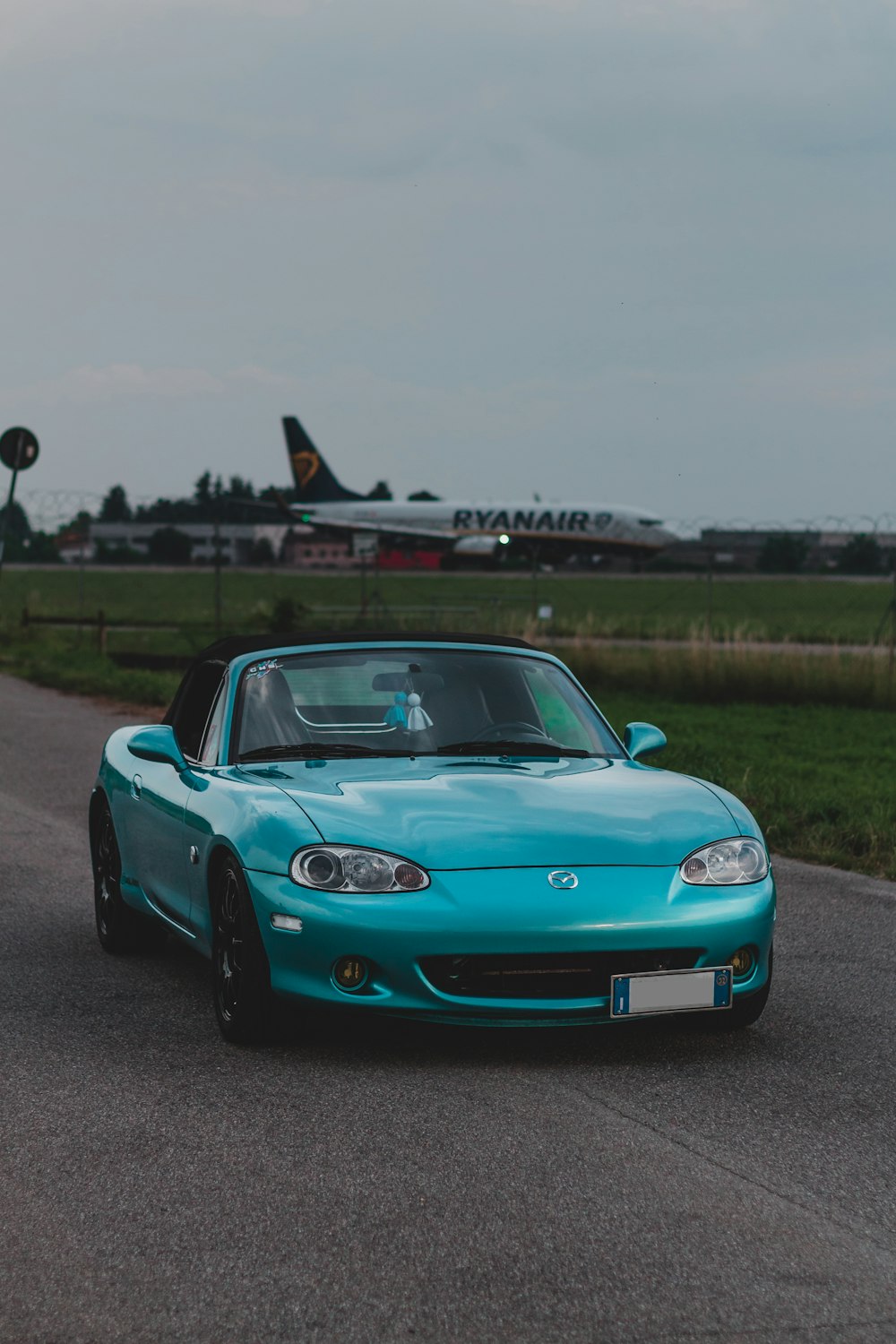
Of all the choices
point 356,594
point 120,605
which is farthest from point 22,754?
point 356,594

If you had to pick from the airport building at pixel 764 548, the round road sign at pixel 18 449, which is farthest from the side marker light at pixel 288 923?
the airport building at pixel 764 548

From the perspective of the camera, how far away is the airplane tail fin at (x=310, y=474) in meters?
96.8

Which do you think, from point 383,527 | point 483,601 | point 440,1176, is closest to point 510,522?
point 383,527

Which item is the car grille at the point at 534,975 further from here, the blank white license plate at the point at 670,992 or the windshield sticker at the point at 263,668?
the windshield sticker at the point at 263,668

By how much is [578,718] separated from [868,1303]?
3.68 metres

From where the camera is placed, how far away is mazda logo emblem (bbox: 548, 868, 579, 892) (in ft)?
18.3

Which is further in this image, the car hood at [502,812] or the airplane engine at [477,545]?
the airplane engine at [477,545]

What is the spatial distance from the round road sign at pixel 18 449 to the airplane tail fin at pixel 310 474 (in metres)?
71.9

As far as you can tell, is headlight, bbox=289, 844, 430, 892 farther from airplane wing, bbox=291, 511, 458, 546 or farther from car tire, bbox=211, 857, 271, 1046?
airplane wing, bbox=291, 511, 458, 546

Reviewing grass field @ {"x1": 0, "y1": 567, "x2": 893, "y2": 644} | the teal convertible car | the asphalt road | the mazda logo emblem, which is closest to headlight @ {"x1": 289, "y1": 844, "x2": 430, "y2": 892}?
the teal convertible car

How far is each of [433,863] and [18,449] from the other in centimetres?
2064

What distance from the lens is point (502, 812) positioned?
5.88m

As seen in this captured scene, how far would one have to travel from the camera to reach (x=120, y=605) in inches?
2486

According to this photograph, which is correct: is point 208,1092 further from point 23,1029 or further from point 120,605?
point 120,605
